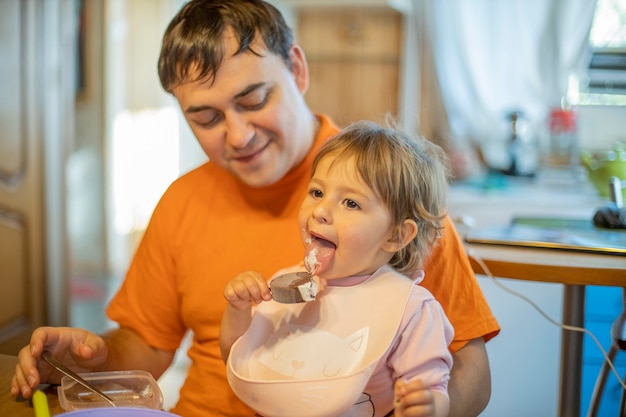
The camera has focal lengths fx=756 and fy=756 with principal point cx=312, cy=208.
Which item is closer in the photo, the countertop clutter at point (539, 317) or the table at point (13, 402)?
the table at point (13, 402)

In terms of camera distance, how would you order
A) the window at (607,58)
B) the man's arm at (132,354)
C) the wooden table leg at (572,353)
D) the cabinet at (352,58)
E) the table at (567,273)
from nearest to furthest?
the man's arm at (132,354)
the table at (567,273)
the wooden table leg at (572,353)
the window at (607,58)
the cabinet at (352,58)

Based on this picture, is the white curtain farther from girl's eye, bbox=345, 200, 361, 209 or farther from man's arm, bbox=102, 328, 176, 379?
girl's eye, bbox=345, 200, 361, 209

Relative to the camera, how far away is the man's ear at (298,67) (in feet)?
4.33

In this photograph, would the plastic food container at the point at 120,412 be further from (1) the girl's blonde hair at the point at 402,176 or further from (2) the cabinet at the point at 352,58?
(2) the cabinet at the point at 352,58

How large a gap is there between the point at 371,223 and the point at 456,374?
0.26 metres

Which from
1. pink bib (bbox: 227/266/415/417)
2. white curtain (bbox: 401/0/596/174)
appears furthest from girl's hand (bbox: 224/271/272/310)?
white curtain (bbox: 401/0/596/174)

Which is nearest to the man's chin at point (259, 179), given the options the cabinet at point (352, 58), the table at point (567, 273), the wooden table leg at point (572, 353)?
the table at point (567, 273)

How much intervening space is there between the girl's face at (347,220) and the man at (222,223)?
6.5 inches

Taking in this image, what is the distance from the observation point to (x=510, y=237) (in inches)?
63.0

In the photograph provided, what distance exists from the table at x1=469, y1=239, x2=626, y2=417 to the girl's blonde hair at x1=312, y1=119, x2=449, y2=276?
14.1 inches

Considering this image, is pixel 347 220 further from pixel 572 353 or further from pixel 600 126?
pixel 600 126

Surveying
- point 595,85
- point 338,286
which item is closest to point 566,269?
point 338,286

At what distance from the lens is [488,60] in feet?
12.1

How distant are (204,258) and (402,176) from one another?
16.9 inches
